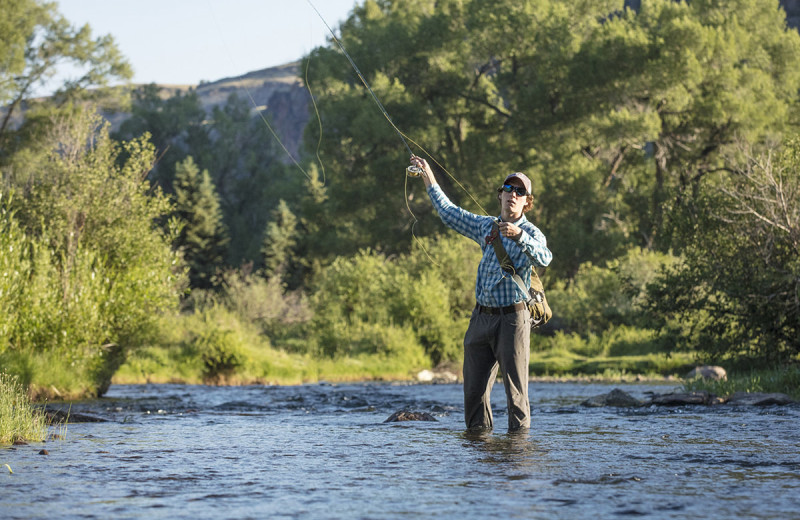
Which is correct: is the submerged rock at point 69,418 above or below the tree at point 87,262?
below

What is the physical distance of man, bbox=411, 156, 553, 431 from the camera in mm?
8297

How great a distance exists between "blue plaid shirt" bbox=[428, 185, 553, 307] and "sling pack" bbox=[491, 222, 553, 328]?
0.12 feet

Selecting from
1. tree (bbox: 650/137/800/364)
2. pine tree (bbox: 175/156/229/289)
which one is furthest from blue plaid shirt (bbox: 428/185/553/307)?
pine tree (bbox: 175/156/229/289)

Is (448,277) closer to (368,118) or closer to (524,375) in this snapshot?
(368,118)

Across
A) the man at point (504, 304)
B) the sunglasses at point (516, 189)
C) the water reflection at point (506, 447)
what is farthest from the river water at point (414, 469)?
the sunglasses at point (516, 189)

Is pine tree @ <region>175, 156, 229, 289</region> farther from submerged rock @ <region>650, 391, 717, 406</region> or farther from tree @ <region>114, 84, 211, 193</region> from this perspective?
submerged rock @ <region>650, 391, 717, 406</region>

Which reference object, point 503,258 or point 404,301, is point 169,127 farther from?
point 503,258

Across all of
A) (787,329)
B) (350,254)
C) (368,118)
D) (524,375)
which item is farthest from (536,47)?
(524,375)

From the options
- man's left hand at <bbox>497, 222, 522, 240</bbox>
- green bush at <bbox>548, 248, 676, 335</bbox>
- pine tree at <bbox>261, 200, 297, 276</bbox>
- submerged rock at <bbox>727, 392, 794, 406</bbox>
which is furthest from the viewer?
→ pine tree at <bbox>261, 200, 297, 276</bbox>

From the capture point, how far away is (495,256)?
8.34 m

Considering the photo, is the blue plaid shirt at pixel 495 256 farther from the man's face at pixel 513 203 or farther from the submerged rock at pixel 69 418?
the submerged rock at pixel 69 418

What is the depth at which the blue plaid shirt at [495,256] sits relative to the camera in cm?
799

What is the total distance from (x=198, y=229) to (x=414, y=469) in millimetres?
53996

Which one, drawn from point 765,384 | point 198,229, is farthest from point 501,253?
point 198,229
